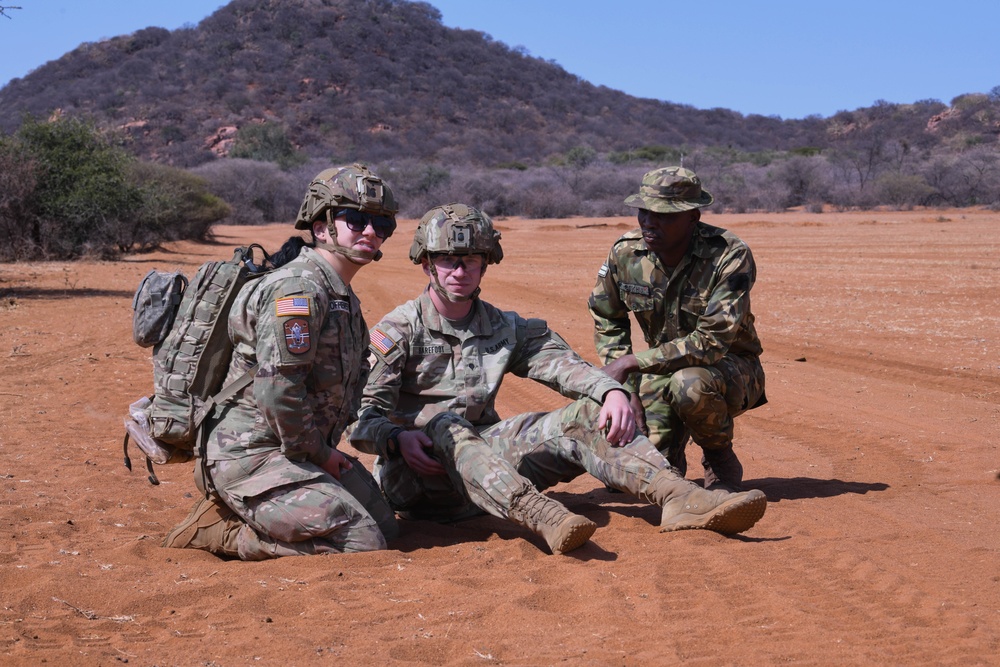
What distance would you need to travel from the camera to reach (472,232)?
4.89 m

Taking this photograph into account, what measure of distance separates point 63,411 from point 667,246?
494 cm

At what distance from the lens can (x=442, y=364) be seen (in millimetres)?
5191

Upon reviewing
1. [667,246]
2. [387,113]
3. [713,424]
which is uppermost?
[387,113]

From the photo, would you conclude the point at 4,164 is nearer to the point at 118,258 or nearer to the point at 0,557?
the point at 118,258

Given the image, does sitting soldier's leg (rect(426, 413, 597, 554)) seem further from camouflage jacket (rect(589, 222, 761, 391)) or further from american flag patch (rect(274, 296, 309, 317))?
camouflage jacket (rect(589, 222, 761, 391))

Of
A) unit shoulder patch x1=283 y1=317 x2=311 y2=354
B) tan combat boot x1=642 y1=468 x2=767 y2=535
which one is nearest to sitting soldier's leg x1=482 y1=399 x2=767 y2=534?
tan combat boot x1=642 y1=468 x2=767 y2=535

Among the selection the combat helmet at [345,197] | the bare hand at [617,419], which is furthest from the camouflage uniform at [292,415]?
the bare hand at [617,419]

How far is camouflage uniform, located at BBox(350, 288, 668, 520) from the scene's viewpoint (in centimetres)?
496

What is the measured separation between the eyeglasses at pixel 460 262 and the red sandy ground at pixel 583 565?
4.02ft

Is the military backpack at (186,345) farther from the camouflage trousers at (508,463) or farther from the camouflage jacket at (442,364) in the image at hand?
the camouflage trousers at (508,463)

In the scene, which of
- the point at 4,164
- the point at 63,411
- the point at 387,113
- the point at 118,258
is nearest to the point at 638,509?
the point at 63,411

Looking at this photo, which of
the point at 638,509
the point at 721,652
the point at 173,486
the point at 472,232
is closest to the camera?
the point at 721,652

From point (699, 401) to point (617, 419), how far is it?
1.06 m

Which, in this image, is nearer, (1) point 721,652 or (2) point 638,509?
(1) point 721,652
